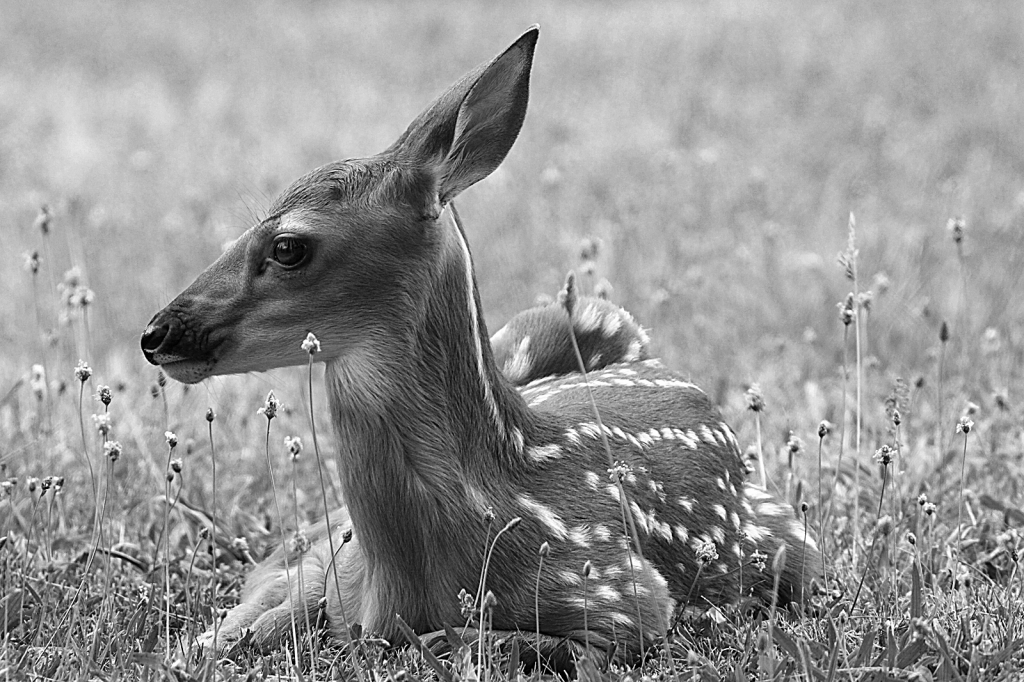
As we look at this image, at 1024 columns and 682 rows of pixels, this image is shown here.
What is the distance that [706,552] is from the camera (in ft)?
11.6

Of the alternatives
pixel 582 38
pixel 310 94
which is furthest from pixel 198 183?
pixel 582 38

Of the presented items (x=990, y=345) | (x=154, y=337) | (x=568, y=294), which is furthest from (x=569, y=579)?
(x=990, y=345)

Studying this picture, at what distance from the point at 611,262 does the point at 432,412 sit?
146 inches

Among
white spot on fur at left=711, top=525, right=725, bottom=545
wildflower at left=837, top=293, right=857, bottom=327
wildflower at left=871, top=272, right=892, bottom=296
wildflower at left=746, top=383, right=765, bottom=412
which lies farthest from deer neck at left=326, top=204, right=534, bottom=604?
wildflower at left=871, top=272, right=892, bottom=296

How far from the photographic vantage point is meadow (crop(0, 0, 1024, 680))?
3.83m

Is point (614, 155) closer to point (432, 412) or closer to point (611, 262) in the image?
point (611, 262)

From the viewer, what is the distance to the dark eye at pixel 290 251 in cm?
338

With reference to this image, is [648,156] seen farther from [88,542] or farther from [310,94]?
[88,542]

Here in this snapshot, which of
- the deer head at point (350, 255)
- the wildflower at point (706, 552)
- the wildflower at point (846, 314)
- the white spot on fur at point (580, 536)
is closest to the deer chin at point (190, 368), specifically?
the deer head at point (350, 255)

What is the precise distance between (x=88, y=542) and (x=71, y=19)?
9327mm

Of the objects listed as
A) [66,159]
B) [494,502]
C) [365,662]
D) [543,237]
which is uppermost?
[66,159]

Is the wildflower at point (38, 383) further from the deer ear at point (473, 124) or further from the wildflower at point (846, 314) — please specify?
the wildflower at point (846, 314)

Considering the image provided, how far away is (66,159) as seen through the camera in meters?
9.48

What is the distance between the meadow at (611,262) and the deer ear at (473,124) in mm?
507
